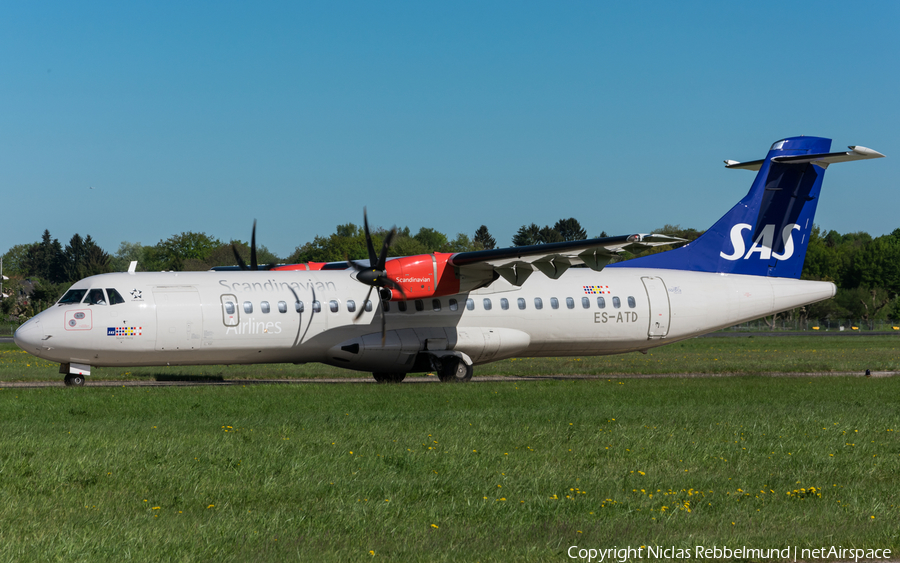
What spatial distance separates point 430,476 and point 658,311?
17.3 meters

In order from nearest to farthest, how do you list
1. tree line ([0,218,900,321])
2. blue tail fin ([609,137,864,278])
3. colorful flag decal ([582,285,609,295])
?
colorful flag decal ([582,285,609,295]) → blue tail fin ([609,137,864,278]) → tree line ([0,218,900,321])

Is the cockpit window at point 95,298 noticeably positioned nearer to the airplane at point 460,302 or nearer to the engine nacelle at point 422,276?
the airplane at point 460,302

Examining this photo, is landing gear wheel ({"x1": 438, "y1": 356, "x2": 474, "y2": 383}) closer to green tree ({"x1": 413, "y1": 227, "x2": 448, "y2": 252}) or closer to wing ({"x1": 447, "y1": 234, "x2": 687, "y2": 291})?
wing ({"x1": 447, "y1": 234, "x2": 687, "y2": 291})

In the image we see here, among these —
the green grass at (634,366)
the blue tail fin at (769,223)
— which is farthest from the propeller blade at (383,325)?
the blue tail fin at (769,223)

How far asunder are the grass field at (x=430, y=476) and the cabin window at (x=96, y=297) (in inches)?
132

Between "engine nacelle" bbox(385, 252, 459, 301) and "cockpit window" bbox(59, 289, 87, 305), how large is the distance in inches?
318

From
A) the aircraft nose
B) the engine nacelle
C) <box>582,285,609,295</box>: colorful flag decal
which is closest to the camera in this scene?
the aircraft nose

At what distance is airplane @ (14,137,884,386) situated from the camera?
73.2ft

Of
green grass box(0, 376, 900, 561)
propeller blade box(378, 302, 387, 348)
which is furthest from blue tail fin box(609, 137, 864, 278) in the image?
green grass box(0, 376, 900, 561)

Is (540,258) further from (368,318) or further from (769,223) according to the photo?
(769,223)

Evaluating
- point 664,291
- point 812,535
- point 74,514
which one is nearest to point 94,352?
point 74,514

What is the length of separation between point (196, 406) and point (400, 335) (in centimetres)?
805

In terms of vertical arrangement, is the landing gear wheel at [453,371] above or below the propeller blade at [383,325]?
below

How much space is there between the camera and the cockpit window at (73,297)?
2223cm
